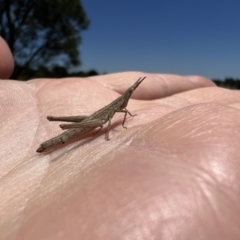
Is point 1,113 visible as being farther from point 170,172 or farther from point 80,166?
point 170,172

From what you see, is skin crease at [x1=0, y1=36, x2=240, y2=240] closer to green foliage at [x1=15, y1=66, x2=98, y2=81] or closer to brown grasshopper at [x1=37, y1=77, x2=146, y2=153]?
brown grasshopper at [x1=37, y1=77, x2=146, y2=153]

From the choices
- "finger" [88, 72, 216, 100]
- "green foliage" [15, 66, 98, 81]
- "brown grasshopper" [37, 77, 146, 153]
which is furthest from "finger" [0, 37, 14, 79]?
"green foliage" [15, 66, 98, 81]

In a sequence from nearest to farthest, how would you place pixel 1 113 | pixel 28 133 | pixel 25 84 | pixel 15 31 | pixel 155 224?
pixel 155 224 < pixel 28 133 < pixel 1 113 < pixel 25 84 < pixel 15 31

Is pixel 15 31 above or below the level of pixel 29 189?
below

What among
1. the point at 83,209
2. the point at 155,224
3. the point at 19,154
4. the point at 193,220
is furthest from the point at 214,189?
the point at 19,154

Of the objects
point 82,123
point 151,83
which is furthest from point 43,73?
point 82,123

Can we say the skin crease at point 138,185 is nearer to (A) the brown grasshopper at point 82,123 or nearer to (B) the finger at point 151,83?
(A) the brown grasshopper at point 82,123

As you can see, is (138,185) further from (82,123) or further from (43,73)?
(43,73)

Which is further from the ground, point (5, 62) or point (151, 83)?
point (5, 62)
